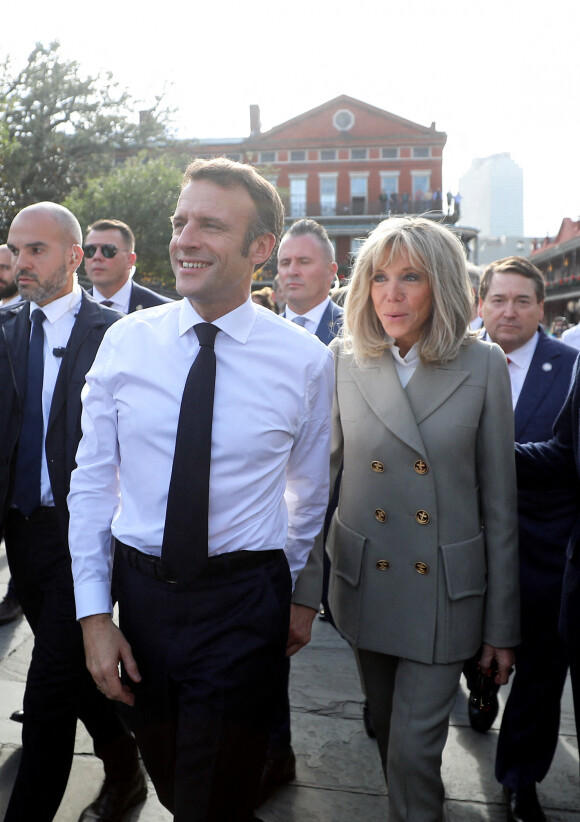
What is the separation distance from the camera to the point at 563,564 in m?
2.77

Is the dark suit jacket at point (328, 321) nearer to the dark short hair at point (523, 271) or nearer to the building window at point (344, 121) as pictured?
the dark short hair at point (523, 271)

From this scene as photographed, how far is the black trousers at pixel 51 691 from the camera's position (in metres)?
2.25

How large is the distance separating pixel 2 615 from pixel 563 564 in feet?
11.0

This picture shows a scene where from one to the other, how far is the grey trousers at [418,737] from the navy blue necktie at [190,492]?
0.84m

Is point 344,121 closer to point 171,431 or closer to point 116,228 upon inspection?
point 116,228

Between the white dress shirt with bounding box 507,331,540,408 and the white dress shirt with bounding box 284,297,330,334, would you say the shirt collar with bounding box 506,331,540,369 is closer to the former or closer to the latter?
the white dress shirt with bounding box 507,331,540,408

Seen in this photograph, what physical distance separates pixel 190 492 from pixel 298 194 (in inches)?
1687

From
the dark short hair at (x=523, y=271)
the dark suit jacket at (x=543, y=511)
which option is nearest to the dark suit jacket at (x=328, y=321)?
the dark short hair at (x=523, y=271)

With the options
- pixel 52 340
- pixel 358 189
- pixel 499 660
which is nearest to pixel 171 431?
pixel 52 340

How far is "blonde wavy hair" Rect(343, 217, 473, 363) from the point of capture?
224 cm

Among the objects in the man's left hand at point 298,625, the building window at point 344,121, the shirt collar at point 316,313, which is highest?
the building window at point 344,121

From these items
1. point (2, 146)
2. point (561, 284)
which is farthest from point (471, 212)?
point (2, 146)

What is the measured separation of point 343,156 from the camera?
140 ft

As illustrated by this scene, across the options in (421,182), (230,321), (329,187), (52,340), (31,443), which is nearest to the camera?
(230,321)
